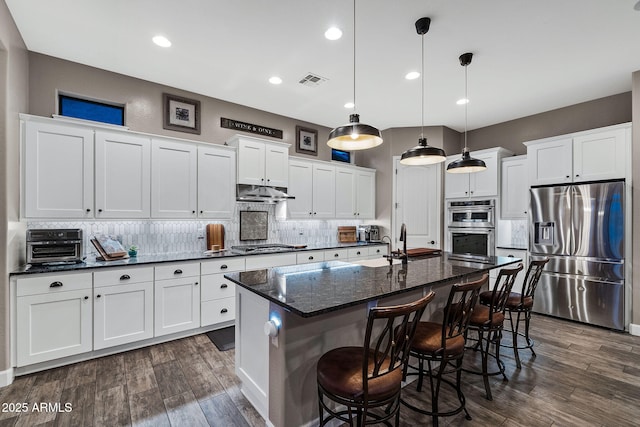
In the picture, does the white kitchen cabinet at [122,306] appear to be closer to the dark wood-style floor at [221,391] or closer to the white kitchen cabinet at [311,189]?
the dark wood-style floor at [221,391]

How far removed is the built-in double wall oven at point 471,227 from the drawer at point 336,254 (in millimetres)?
1846

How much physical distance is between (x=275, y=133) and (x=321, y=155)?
3.46 ft

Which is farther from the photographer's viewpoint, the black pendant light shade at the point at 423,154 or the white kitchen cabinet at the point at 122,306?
the white kitchen cabinet at the point at 122,306

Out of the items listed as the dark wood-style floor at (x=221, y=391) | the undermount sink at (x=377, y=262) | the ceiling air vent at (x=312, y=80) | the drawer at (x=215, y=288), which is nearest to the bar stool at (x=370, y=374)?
the dark wood-style floor at (x=221, y=391)

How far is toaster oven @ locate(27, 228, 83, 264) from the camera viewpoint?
2709 mm

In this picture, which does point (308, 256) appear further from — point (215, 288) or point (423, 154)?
point (423, 154)

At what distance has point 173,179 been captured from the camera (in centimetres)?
362

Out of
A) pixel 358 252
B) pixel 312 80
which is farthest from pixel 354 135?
pixel 358 252

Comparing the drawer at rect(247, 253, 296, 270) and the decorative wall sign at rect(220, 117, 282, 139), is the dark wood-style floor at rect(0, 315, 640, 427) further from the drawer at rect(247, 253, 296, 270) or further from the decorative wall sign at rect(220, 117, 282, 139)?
the decorative wall sign at rect(220, 117, 282, 139)

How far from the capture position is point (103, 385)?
2447mm

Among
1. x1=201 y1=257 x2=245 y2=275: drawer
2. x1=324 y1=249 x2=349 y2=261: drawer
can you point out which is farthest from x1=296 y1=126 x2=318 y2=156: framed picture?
x1=201 y1=257 x2=245 y2=275: drawer

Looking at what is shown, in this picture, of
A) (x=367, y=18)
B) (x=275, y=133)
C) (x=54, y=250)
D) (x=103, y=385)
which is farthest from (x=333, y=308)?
(x=275, y=133)

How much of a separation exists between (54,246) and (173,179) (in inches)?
52.1

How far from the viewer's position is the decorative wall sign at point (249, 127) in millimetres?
4383
